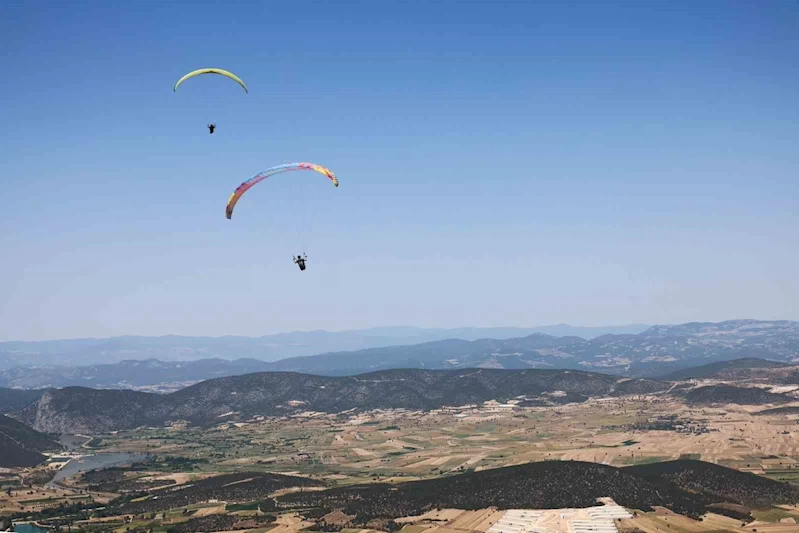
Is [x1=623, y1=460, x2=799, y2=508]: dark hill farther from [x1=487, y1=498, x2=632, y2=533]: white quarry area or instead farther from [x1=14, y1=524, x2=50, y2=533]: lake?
[x1=14, y1=524, x2=50, y2=533]: lake

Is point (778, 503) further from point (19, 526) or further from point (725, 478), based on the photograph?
point (19, 526)

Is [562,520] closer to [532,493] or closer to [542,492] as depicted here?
[542,492]

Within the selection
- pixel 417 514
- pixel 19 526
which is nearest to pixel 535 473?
pixel 417 514

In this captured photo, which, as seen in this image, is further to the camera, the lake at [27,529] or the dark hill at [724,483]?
the dark hill at [724,483]

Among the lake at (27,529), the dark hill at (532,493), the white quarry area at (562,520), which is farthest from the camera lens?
the lake at (27,529)

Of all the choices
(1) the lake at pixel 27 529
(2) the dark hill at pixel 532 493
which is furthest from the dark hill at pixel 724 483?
(1) the lake at pixel 27 529

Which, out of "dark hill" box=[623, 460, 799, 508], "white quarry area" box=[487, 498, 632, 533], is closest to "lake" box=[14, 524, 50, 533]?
"white quarry area" box=[487, 498, 632, 533]

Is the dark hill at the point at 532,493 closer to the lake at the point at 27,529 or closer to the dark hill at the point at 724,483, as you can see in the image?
the dark hill at the point at 724,483
